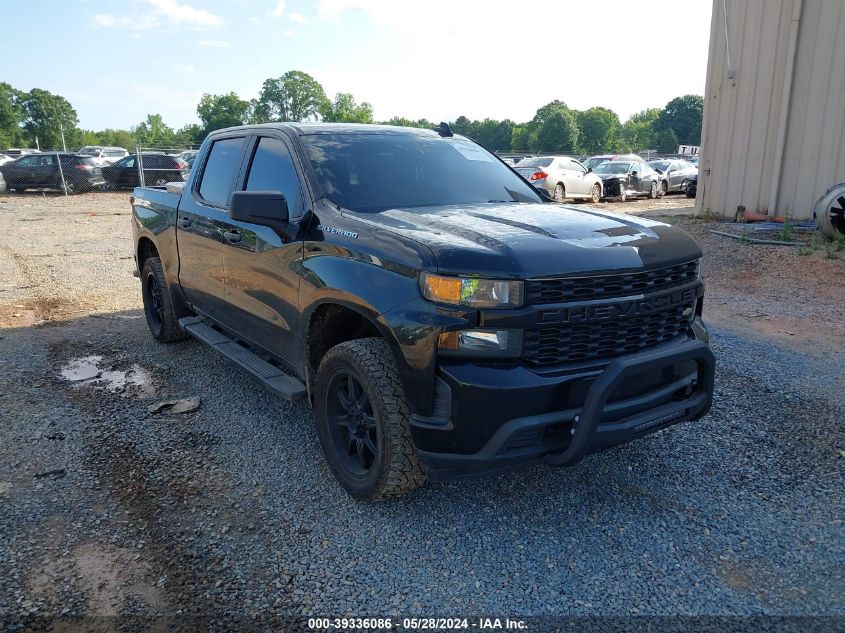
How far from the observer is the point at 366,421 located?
312 centimetres

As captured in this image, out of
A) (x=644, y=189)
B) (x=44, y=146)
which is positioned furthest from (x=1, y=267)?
(x=44, y=146)

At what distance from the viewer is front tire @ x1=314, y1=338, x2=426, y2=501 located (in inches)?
112

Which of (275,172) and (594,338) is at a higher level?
(275,172)

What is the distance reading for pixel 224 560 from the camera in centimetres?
276

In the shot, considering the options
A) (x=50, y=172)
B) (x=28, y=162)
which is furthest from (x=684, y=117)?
(x=28, y=162)

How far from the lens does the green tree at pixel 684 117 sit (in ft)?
365

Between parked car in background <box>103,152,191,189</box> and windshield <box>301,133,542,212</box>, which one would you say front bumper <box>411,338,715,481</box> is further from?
parked car in background <box>103,152,191,189</box>

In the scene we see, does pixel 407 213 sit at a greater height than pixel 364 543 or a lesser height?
greater

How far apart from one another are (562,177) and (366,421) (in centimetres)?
1665

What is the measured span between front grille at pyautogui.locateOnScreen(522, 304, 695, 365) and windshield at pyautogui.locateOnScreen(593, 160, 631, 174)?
1950 cm

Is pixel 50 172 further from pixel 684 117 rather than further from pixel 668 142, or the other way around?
pixel 684 117

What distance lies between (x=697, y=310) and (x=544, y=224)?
38.9 inches

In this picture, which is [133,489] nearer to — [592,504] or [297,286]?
[297,286]

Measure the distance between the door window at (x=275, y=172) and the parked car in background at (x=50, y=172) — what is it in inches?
952
